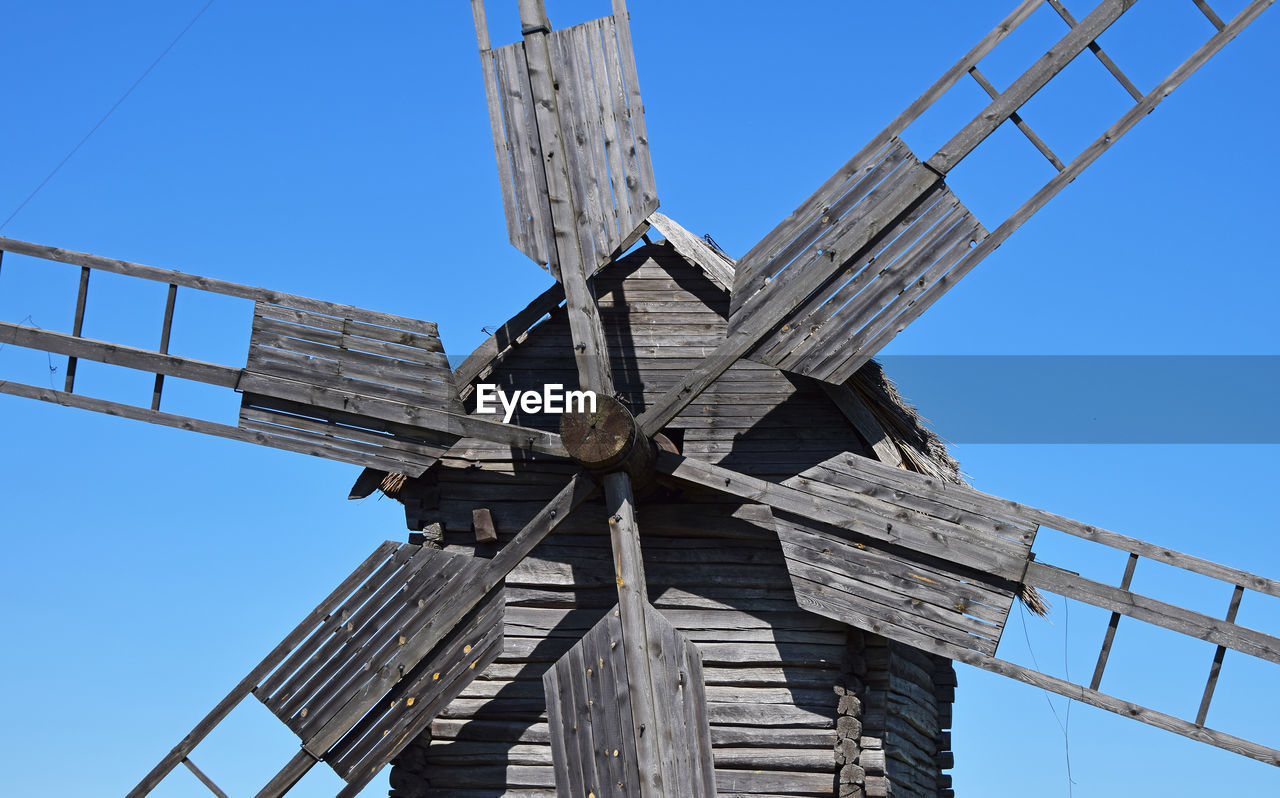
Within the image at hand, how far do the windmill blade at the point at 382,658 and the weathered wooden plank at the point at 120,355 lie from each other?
1.33 m

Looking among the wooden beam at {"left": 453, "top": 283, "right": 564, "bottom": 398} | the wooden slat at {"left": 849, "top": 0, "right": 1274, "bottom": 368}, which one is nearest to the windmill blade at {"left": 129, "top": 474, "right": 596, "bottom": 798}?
the wooden beam at {"left": 453, "top": 283, "right": 564, "bottom": 398}

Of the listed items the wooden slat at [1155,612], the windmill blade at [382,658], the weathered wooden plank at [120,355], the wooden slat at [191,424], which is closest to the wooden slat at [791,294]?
the windmill blade at [382,658]

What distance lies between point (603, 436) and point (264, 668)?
7.38 ft

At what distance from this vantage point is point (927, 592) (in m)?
6.98

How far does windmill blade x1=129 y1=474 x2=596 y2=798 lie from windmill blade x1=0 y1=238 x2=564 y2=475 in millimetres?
653

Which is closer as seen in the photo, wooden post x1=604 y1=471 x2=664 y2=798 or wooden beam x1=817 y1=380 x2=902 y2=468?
wooden post x1=604 y1=471 x2=664 y2=798

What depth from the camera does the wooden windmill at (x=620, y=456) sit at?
6.77 metres

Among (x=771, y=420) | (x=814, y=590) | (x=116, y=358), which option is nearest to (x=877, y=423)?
(x=771, y=420)

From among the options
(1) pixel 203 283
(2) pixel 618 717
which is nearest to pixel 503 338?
(1) pixel 203 283

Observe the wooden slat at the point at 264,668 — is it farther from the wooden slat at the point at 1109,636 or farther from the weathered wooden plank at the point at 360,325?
the wooden slat at the point at 1109,636

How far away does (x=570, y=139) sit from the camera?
746cm

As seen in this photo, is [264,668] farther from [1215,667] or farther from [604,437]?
[1215,667]

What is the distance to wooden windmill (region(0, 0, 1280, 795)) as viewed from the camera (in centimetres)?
677

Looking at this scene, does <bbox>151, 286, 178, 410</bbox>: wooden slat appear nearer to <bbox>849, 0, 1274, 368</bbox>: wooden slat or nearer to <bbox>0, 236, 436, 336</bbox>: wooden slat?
<bbox>0, 236, 436, 336</bbox>: wooden slat
